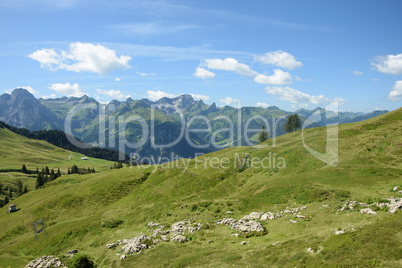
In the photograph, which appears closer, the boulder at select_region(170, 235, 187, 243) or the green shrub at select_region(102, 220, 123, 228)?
the boulder at select_region(170, 235, 187, 243)

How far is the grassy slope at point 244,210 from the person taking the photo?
999 inches

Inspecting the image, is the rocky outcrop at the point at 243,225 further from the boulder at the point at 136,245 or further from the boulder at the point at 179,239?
the boulder at the point at 136,245

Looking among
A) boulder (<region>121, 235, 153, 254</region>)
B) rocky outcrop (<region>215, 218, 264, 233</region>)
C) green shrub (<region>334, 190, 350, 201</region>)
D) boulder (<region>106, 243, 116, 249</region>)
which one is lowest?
boulder (<region>106, 243, 116, 249</region>)

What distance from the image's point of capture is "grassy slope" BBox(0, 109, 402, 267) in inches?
999

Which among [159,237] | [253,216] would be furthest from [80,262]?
[253,216]

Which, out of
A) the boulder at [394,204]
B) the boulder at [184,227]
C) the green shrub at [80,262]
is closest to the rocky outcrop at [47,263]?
the green shrub at [80,262]

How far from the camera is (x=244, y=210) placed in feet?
161

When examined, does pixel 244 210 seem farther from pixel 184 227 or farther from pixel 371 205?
pixel 371 205

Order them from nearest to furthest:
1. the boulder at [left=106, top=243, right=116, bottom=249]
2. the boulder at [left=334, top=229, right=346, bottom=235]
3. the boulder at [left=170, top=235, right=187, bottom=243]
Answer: the boulder at [left=334, top=229, right=346, bottom=235] < the boulder at [left=170, top=235, right=187, bottom=243] < the boulder at [left=106, top=243, right=116, bottom=249]

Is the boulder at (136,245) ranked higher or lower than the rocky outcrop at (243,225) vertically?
lower

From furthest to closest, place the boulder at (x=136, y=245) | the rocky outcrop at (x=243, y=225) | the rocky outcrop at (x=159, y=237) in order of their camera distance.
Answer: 1. the rocky outcrop at (x=159, y=237)
2. the boulder at (x=136, y=245)
3. the rocky outcrop at (x=243, y=225)

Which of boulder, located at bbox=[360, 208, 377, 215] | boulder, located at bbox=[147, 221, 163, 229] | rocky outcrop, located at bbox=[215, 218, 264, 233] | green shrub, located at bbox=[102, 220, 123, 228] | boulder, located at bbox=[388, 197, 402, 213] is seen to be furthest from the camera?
green shrub, located at bbox=[102, 220, 123, 228]

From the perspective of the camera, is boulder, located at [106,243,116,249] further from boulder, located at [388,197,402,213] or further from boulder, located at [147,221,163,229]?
boulder, located at [388,197,402,213]

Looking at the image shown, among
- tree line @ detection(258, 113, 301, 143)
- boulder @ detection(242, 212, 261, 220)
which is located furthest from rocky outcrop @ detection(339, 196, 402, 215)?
tree line @ detection(258, 113, 301, 143)
